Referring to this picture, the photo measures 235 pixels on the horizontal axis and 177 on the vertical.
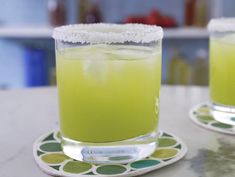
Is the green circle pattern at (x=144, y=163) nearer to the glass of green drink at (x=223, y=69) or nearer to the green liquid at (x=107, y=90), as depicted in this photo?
the green liquid at (x=107, y=90)

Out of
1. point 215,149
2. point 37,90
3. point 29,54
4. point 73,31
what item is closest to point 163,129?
point 215,149

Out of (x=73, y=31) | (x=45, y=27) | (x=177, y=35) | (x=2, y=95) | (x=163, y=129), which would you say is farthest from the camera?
(x=45, y=27)

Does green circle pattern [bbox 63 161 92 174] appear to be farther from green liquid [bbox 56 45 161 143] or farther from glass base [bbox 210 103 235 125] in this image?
glass base [bbox 210 103 235 125]

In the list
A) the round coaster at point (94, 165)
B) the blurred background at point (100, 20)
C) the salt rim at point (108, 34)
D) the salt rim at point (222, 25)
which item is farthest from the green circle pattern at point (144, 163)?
the blurred background at point (100, 20)

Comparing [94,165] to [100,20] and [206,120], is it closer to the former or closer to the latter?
[206,120]

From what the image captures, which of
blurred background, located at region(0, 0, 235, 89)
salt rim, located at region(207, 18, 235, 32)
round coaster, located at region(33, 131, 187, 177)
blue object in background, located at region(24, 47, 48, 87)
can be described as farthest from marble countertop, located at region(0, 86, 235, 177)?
blue object in background, located at region(24, 47, 48, 87)

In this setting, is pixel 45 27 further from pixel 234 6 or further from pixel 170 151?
pixel 170 151

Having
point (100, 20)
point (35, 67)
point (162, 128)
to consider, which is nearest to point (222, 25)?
point (162, 128)
